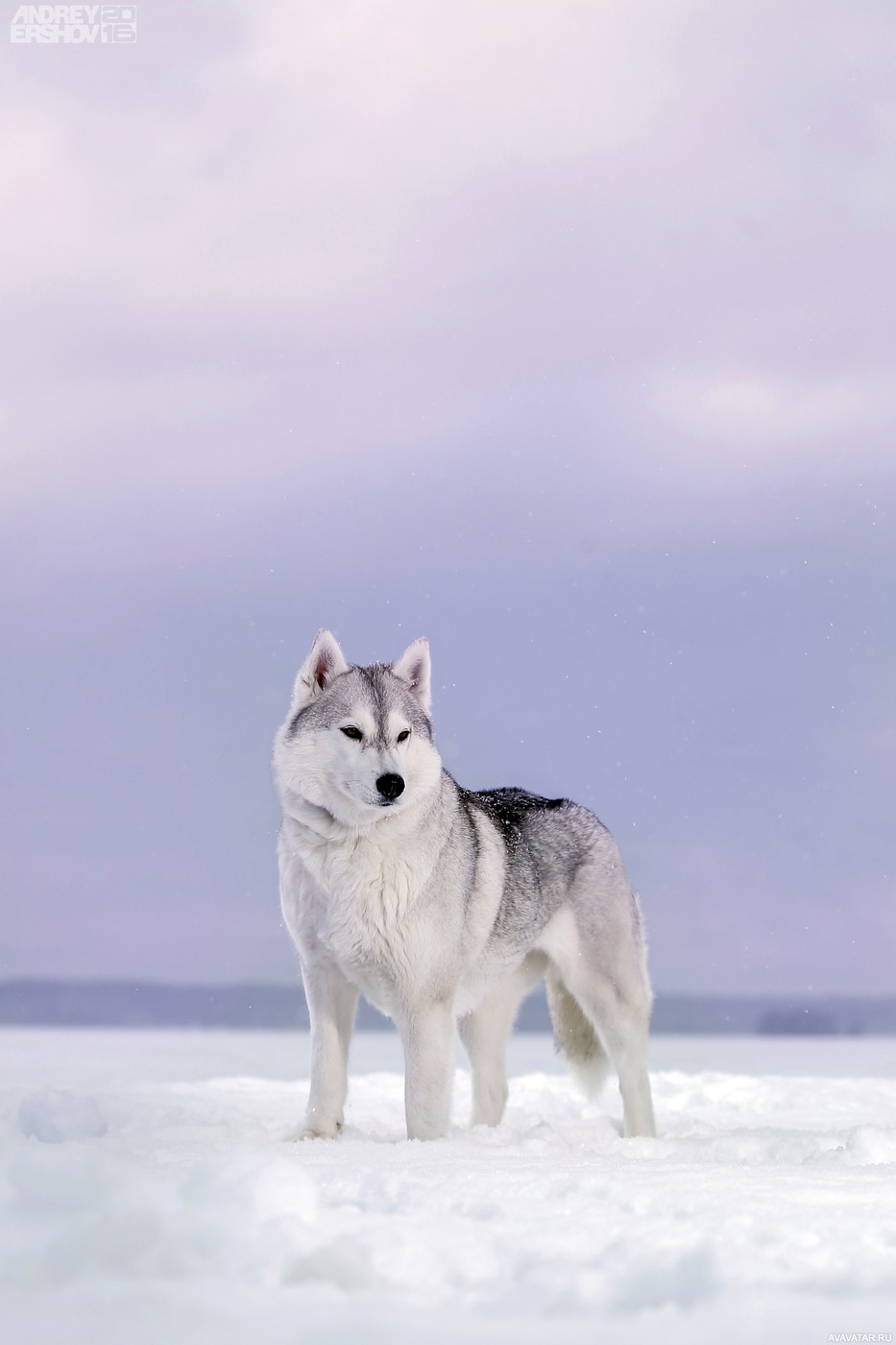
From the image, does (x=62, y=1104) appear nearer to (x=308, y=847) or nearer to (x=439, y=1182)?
(x=308, y=847)

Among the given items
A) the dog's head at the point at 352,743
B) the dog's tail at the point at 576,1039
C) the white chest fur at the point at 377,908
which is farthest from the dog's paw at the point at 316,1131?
the dog's tail at the point at 576,1039

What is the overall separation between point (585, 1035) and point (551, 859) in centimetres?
116

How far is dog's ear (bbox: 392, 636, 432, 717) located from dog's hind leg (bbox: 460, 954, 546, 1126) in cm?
173

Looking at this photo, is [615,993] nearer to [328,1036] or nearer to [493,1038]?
[493,1038]

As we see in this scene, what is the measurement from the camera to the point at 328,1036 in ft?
19.8

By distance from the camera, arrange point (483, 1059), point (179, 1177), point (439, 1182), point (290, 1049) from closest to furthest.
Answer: point (179, 1177)
point (439, 1182)
point (483, 1059)
point (290, 1049)

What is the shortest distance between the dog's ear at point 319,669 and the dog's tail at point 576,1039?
231 cm

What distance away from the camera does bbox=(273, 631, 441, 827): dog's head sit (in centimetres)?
573

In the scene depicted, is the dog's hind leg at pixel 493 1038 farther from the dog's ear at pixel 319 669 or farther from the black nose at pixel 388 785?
the dog's ear at pixel 319 669

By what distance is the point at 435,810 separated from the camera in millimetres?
6094

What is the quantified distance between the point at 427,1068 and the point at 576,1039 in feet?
6.19

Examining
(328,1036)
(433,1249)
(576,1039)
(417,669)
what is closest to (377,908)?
(328,1036)

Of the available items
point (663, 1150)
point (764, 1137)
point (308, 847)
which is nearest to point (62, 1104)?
point (308, 847)

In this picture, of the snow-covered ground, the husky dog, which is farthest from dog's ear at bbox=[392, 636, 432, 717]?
the snow-covered ground
